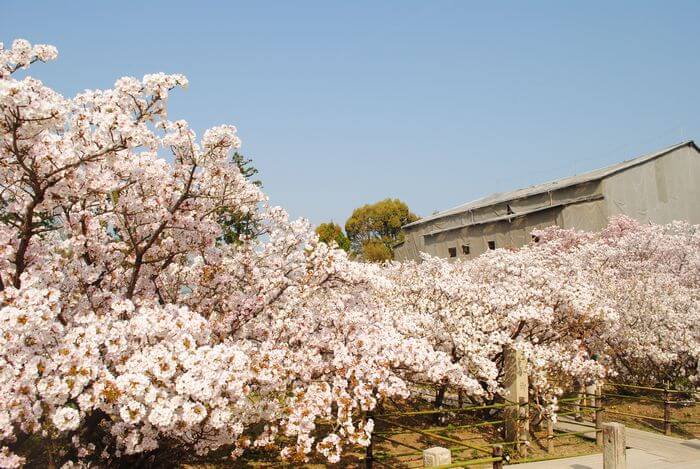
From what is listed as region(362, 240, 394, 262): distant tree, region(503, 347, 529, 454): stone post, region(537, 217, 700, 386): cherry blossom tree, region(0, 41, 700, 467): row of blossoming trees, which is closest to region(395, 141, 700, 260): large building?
region(537, 217, 700, 386): cherry blossom tree

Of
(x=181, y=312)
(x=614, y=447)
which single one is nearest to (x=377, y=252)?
(x=614, y=447)

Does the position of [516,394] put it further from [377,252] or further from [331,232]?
[331,232]

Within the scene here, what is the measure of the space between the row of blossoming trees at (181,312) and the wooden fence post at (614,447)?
249 centimetres

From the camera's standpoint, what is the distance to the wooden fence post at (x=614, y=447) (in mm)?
9234

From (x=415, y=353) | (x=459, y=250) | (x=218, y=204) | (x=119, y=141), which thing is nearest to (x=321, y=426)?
(x=415, y=353)

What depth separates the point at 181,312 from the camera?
6.89 meters

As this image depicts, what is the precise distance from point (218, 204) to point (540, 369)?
8309mm

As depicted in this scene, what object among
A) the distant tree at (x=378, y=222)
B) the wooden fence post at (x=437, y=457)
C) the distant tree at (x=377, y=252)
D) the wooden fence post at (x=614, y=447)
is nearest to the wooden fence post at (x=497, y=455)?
the wooden fence post at (x=437, y=457)

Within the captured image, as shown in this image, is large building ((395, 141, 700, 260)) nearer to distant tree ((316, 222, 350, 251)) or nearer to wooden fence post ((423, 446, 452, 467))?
distant tree ((316, 222, 350, 251))

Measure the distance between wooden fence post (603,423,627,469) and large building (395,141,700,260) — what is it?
22.3 m

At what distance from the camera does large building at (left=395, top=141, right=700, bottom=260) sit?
29.7 meters

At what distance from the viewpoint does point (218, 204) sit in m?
9.20

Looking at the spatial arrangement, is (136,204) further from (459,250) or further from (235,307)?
(459,250)

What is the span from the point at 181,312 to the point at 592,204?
28.2 metres
